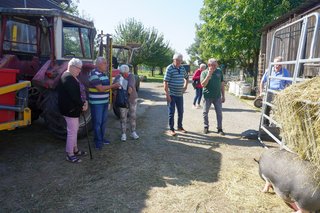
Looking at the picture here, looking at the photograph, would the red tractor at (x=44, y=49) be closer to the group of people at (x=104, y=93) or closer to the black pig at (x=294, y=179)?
the group of people at (x=104, y=93)

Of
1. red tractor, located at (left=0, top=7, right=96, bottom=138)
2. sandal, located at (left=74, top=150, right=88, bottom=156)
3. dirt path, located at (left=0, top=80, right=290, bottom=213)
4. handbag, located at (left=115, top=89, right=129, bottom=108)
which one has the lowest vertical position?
dirt path, located at (left=0, top=80, right=290, bottom=213)

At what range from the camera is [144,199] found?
343cm

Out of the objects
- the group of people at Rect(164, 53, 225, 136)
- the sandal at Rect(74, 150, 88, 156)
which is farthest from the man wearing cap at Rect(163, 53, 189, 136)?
the sandal at Rect(74, 150, 88, 156)

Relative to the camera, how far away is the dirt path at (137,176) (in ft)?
10.9

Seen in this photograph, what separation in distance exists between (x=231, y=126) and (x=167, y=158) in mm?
3092

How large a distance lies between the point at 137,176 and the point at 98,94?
167 centimetres

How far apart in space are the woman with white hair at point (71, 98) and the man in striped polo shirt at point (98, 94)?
1.48 ft

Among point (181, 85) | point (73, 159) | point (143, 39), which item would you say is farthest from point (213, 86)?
point (143, 39)

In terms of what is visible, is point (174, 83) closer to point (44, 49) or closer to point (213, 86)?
point (213, 86)

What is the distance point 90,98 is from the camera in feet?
16.4

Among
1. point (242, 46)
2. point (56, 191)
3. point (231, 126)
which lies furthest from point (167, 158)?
point (242, 46)

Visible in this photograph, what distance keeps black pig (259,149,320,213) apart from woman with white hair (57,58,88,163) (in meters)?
2.79

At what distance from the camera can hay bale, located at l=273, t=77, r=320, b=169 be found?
276 cm

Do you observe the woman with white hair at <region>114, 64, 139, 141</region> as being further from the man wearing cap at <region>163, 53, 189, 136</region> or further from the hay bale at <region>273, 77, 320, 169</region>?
the hay bale at <region>273, 77, 320, 169</region>
